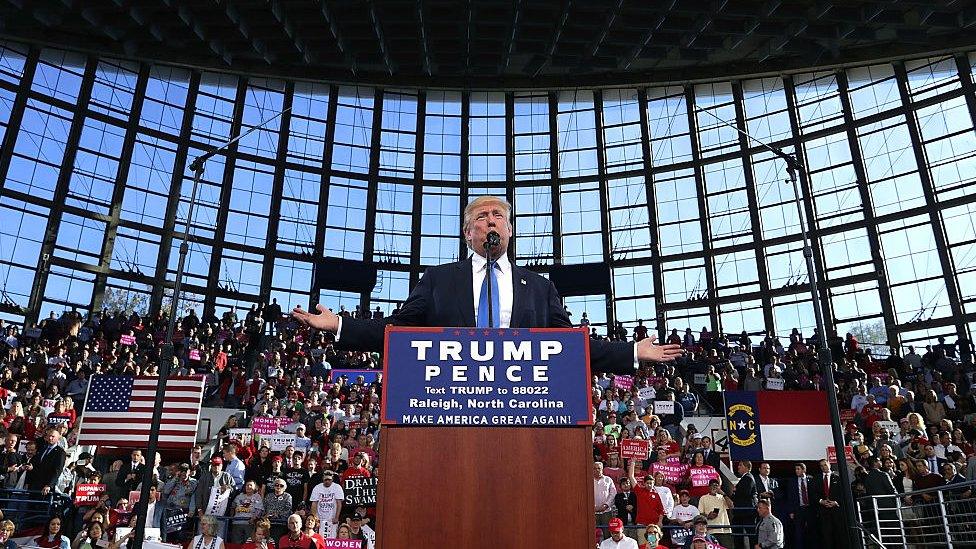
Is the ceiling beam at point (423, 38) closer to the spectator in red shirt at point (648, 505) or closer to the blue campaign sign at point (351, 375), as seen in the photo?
the blue campaign sign at point (351, 375)

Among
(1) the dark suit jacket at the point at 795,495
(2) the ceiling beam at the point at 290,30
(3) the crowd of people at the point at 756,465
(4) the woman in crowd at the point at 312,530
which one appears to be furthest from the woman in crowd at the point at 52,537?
(2) the ceiling beam at the point at 290,30

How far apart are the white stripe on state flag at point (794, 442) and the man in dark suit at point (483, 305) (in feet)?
38.8

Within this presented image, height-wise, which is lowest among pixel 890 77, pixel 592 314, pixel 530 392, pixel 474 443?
pixel 474 443

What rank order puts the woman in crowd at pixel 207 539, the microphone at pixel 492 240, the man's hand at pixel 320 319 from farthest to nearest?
the woman in crowd at pixel 207 539 < the microphone at pixel 492 240 < the man's hand at pixel 320 319

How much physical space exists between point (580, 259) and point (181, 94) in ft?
54.4

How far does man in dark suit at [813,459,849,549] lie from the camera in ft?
38.1

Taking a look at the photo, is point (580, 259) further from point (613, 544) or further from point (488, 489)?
point (488, 489)

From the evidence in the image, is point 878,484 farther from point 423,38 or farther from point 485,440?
point 423,38

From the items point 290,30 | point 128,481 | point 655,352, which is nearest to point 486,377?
point 655,352

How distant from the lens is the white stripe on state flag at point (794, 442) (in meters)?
14.9

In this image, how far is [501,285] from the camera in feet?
13.4

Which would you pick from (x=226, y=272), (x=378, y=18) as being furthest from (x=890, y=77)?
(x=226, y=272)

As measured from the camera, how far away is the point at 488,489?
2.94 metres

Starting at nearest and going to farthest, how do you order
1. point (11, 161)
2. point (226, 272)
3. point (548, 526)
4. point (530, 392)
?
1. point (548, 526)
2. point (530, 392)
3. point (11, 161)
4. point (226, 272)
